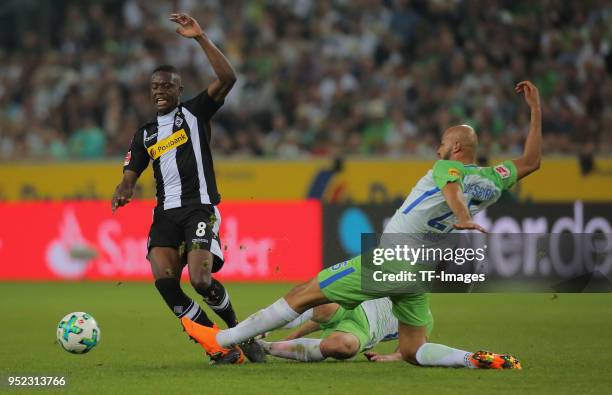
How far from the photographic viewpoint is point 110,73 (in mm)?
21297

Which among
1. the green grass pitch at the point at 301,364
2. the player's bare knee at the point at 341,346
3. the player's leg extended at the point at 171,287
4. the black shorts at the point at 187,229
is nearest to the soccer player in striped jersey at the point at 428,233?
the green grass pitch at the point at 301,364

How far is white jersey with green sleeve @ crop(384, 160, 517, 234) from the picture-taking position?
7.61m

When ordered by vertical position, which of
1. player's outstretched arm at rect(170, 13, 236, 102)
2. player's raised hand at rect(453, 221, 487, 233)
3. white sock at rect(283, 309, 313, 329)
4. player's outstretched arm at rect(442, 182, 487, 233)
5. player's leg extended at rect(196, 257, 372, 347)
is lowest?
white sock at rect(283, 309, 313, 329)

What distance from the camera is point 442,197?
7.68m

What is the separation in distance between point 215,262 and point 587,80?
11.4m

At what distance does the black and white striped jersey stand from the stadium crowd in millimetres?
9828

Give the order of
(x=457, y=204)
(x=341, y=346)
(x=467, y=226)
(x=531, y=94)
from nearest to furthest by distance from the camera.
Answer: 1. (x=467, y=226)
2. (x=457, y=204)
3. (x=531, y=94)
4. (x=341, y=346)

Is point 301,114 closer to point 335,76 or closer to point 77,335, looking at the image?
point 335,76

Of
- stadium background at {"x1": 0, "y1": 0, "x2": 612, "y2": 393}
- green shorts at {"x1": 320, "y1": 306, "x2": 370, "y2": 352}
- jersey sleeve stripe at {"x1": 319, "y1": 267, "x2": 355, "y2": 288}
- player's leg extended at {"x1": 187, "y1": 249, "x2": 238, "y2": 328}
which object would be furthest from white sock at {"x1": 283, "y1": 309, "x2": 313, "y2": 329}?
stadium background at {"x1": 0, "y1": 0, "x2": 612, "y2": 393}

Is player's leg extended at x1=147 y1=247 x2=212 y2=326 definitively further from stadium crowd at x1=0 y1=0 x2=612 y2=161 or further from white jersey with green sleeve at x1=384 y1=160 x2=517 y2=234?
stadium crowd at x1=0 y1=0 x2=612 y2=161

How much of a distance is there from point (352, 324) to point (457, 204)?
1720mm

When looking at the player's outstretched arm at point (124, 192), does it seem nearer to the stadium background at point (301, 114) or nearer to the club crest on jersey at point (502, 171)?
the club crest on jersey at point (502, 171)

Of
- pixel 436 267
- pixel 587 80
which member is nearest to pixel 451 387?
pixel 436 267

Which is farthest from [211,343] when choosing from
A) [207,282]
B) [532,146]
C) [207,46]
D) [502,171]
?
[532,146]
